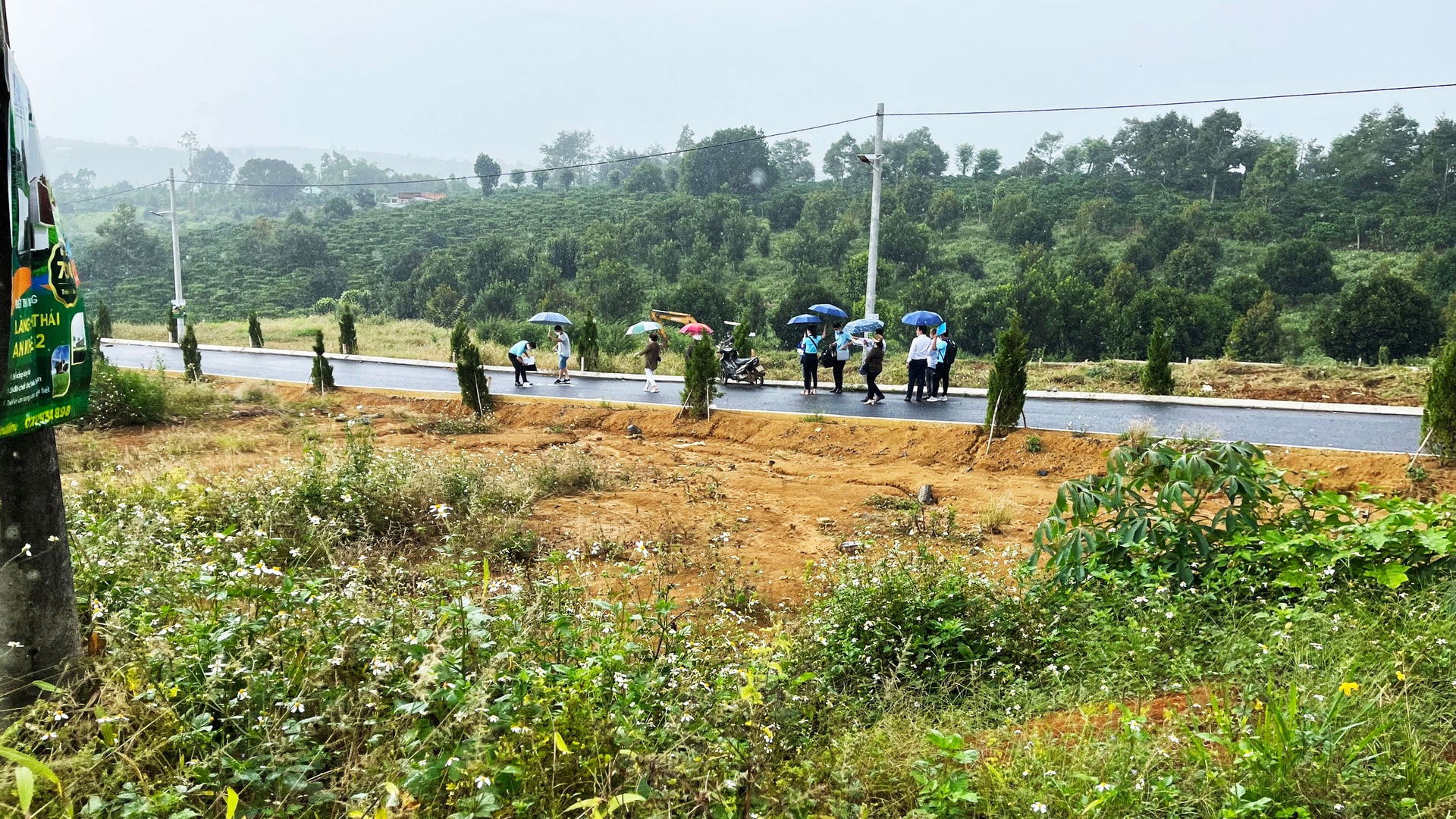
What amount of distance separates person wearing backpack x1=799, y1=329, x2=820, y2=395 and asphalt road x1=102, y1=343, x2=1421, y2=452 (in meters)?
0.33

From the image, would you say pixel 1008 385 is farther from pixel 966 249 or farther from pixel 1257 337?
pixel 966 249

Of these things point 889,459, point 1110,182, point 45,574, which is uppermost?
point 1110,182

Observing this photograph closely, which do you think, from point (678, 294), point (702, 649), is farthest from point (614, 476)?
point (678, 294)

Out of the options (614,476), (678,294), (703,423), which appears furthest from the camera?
(678,294)

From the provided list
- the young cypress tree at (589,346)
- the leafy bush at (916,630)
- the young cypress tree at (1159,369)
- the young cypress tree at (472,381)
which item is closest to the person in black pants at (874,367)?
the young cypress tree at (1159,369)

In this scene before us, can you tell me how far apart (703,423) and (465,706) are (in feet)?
39.6

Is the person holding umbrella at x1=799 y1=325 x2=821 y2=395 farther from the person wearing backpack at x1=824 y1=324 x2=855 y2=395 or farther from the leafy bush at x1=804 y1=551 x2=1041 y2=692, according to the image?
the leafy bush at x1=804 y1=551 x2=1041 y2=692

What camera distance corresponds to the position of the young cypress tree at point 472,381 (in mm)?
17016

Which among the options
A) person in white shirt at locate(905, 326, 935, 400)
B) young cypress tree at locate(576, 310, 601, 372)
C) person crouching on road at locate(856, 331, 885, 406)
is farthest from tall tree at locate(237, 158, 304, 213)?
person in white shirt at locate(905, 326, 935, 400)

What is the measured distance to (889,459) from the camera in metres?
12.8

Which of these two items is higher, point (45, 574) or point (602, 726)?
point (45, 574)

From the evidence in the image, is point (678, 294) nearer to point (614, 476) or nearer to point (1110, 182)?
point (614, 476)

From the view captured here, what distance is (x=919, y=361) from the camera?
1647 centimetres

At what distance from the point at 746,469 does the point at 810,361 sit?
20.4 ft
